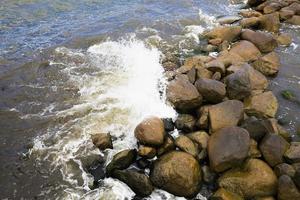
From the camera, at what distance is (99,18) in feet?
50.7

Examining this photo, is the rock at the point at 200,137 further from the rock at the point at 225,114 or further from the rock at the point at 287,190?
the rock at the point at 287,190

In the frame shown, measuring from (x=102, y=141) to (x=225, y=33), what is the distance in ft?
24.5

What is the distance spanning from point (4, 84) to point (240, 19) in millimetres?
10163

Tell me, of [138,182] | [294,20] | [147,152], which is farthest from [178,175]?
[294,20]

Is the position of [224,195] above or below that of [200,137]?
below

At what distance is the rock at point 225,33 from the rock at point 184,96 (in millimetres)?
4571

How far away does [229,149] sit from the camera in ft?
25.4

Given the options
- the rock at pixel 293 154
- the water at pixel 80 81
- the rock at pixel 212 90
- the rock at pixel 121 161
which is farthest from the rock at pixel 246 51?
the rock at pixel 121 161

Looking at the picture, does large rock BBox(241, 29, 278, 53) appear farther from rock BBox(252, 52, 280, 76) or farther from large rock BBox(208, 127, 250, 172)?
large rock BBox(208, 127, 250, 172)

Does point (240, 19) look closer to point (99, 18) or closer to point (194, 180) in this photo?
point (99, 18)

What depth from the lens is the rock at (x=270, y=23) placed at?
14.4m

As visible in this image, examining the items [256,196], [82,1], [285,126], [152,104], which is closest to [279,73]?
[285,126]

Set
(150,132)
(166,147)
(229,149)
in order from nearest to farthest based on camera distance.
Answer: (229,149) → (166,147) → (150,132)

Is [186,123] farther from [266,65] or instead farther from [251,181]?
[266,65]
